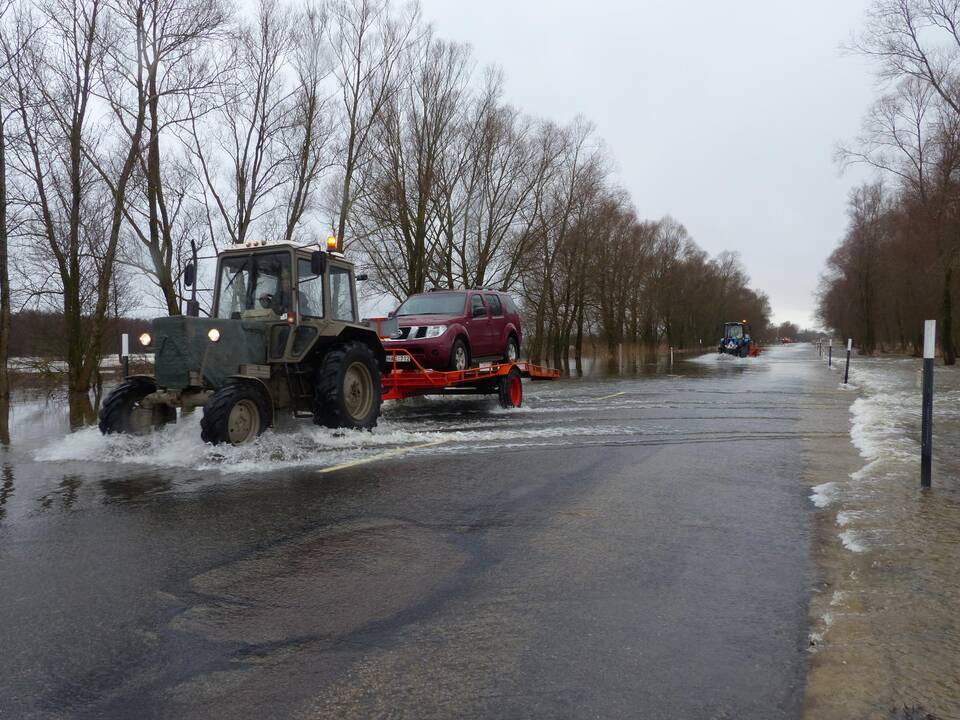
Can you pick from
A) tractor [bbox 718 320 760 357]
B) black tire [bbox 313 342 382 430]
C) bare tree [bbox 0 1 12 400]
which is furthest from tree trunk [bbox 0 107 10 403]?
tractor [bbox 718 320 760 357]

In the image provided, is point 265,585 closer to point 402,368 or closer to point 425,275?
point 402,368

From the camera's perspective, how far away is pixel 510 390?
1423 centimetres

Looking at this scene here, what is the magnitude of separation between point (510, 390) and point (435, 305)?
2248 mm

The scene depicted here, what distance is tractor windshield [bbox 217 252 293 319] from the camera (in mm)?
9562

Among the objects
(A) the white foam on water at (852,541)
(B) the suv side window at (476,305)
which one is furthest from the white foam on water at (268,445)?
(A) the white foam on water at (852,541)

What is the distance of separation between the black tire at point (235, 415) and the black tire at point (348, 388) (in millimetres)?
1004

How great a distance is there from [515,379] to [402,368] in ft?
9.36

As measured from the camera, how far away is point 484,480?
6.97m

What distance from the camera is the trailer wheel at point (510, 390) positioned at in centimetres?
1410

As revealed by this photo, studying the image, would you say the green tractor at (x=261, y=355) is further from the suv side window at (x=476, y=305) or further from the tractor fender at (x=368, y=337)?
the suv side window at (x=476, y=305)

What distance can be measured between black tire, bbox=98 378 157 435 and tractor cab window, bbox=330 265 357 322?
2.59 m

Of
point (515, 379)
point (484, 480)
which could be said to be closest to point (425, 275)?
point (515, 379)

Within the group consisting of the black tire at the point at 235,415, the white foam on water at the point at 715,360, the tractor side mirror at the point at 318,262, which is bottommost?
the white foam on water at the point at 715,360

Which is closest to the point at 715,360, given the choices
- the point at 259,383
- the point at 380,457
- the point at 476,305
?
the point at 476,305
